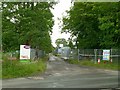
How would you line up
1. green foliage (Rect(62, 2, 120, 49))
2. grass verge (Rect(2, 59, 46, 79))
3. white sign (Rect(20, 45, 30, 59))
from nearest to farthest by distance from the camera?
grass verge (Rect(2, 59, 46, 79)) → white sign (Rect(20, 45, 30, 59)) → green foliage (Rect(62, 2, 120, 49))

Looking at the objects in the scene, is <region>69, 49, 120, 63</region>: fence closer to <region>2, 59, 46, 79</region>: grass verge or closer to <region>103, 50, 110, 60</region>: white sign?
<region>103, 50, 110, 60</region>: white sign

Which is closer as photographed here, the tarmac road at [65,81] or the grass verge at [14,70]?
the tarmac road at [65,81]

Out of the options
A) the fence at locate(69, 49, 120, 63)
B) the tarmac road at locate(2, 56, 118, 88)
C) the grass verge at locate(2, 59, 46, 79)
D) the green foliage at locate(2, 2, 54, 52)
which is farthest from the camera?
the fence at locate(69, 49, 120, 63)

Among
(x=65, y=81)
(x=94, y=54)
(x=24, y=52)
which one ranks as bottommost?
(x=65, y=81)

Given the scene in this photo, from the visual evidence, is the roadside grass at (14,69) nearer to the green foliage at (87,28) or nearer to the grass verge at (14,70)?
the grass verge at (14,70)

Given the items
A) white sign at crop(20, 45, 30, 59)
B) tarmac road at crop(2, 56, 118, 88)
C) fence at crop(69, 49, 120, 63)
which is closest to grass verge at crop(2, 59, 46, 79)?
white sign at crop(20, 45, 30, 59)

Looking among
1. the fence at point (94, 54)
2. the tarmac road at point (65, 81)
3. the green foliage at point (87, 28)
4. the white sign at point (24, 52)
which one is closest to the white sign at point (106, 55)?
the fence at point (94, 54)

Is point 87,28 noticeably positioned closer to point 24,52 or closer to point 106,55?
point 106,55

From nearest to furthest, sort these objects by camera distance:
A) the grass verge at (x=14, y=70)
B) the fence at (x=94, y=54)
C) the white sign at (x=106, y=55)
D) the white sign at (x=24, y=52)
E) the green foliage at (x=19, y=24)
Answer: the grass verge at (x=14, y=70), the white sign at (x=24, y=52), the green foliage at (x=19, y=24), the white sign at (x=106, y=55), the fence at (x=94, y=54)

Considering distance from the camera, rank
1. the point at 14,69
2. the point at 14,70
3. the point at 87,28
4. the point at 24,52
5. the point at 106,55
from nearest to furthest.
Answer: the point at 14,70, the point at 14,69, the point at 24,52, the point at 106,55, the point at 87,28

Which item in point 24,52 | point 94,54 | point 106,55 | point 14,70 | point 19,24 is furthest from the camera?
point 94,54

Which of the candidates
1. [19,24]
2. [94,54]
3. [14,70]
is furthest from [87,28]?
[14,70]

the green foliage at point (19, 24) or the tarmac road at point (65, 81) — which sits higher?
the green foliage at point (19, 24)

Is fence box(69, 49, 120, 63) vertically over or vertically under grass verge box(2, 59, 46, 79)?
over
